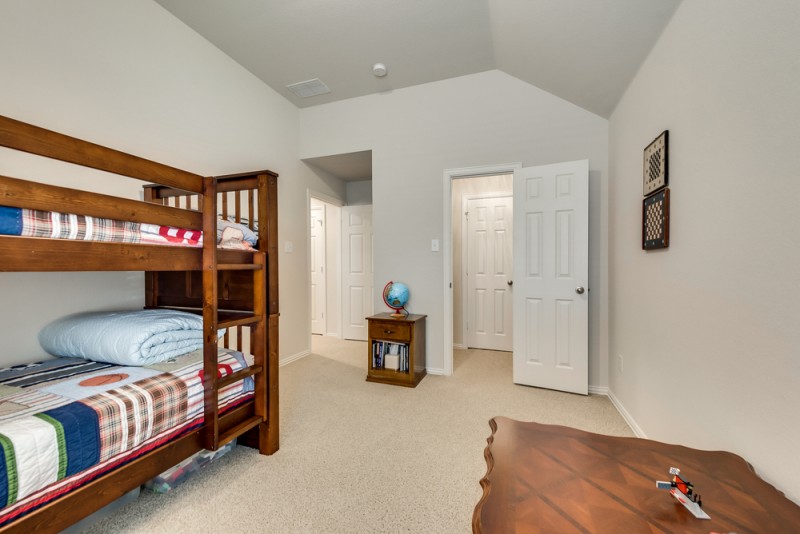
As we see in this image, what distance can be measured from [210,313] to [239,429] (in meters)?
0.66

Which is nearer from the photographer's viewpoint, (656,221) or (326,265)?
(656,221)

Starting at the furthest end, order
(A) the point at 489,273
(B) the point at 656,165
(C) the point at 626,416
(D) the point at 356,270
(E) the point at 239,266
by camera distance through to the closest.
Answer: (D) the point at 356,270 < (A) the point at 489,273 < (C) the point at 626,416 < (B) the point at 656,165 < (E) the point at 239,266

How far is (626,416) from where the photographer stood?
234cm

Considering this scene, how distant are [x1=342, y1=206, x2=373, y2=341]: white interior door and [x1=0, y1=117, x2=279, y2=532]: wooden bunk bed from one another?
7.99 feet

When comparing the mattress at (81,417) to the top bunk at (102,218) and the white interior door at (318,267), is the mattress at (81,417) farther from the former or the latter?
the white interior door at (318,267)

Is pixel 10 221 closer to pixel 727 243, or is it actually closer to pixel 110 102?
pixel 110 102

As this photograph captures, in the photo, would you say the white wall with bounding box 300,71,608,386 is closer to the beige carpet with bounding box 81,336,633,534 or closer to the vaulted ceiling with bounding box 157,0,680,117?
the vaulted ceiling with bounding box 157,0,680,117

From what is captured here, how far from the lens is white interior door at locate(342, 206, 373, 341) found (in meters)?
4.70

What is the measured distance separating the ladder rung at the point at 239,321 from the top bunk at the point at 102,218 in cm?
27

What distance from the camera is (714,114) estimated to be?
1.29 metres

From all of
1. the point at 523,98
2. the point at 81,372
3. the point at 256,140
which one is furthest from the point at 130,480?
the point at 523,98

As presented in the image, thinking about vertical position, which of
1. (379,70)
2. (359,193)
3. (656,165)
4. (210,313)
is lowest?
(210,313)

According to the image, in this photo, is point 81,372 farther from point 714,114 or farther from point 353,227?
point 353,227

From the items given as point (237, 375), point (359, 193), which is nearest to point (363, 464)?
point (237, 375)
